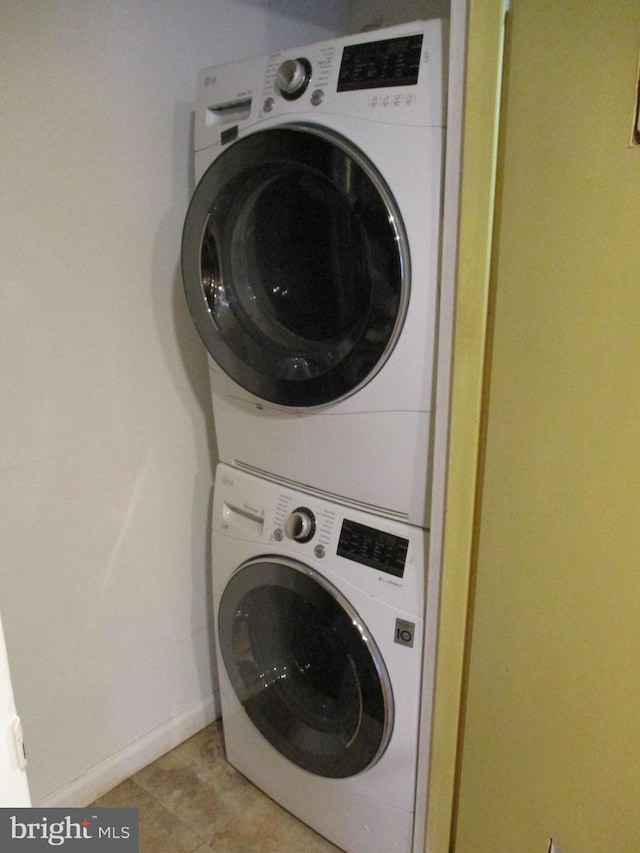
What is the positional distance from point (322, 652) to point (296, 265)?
0.79m

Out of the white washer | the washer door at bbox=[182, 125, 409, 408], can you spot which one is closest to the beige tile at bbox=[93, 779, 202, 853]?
the white washer

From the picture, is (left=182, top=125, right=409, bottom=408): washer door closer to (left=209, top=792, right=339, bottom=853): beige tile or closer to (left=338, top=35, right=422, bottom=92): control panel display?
(left=338, top=35, right=422, bottom=92): control panel display

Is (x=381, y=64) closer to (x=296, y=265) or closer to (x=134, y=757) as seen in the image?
(x=296, y=265)

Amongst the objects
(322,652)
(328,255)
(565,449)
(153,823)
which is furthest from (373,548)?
(153,823)

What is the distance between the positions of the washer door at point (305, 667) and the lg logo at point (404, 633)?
0.06 metres

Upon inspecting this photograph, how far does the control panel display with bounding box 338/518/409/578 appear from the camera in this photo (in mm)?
1120

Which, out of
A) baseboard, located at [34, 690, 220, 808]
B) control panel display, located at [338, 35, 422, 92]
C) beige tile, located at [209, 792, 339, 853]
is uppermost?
control panel display, located at [338, 35, 422, 92]

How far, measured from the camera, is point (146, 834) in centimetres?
143

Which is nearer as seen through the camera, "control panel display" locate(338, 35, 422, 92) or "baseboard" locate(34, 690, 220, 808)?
"control panel display" locate(338, 35, 422, 92)

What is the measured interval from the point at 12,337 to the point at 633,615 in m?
1.17

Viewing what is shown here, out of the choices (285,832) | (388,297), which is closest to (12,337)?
(388,297)

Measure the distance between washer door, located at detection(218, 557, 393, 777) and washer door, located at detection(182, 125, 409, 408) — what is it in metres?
0.41

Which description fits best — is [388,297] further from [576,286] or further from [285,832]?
[285,832]

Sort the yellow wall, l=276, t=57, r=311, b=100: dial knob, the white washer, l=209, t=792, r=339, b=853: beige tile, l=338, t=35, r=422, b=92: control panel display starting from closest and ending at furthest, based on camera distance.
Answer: the yellow wall, l=338, t=35, r=422, b=92: control panel display, l=276, t=57, r=311, b=100: dial knob, the white washer, l=209, t=792, r=339, b=853: beige tile
